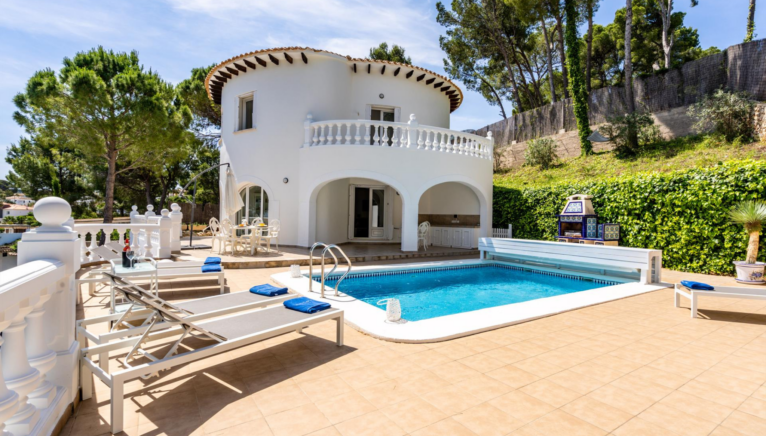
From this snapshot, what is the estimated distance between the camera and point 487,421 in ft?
8.49

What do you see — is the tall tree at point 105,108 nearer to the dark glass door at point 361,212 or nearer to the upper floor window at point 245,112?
the upper floor window at point 245,112

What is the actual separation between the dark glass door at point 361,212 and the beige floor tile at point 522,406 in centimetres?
1246

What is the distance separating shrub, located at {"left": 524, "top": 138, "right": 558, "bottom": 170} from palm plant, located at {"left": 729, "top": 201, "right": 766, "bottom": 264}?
1089cm

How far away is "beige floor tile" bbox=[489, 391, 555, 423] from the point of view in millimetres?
2668

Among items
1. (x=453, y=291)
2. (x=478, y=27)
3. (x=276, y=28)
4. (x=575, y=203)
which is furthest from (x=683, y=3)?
(x=453, y=291)

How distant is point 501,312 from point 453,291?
2.66m

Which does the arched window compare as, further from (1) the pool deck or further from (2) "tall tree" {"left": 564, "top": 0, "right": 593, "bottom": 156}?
(2) "tall tree" {"left": 564, "top": 0, "right": 593, "bottom": 156}

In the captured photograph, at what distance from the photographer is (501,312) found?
5355 mm

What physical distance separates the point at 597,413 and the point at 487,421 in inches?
34.2

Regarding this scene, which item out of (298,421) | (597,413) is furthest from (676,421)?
(298,421)

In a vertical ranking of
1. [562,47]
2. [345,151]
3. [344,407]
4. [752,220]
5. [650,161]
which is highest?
[562,47]

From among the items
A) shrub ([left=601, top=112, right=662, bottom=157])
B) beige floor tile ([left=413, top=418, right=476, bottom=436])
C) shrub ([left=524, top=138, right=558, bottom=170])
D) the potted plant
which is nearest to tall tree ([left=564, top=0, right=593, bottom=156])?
shrub ([left=524, top=138, right=558, bottom=170])

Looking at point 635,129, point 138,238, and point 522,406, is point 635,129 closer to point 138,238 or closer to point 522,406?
A: point 522,406

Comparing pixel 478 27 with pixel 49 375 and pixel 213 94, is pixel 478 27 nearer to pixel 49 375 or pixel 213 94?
pixel 213 94
